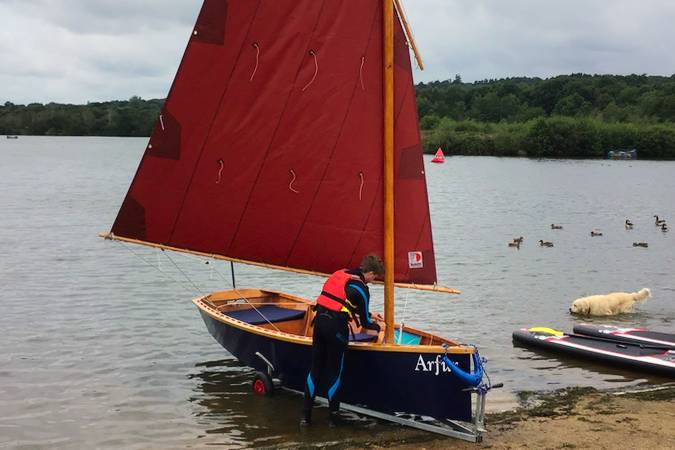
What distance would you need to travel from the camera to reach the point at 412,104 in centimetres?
1123

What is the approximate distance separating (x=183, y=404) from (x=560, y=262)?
19.4 m

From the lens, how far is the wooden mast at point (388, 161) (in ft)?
35.1

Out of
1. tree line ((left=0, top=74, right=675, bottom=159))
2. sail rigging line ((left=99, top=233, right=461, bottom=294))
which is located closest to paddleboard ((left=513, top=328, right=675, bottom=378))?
sail rigging line ((left=99, top=233, right=461, bottom=294))

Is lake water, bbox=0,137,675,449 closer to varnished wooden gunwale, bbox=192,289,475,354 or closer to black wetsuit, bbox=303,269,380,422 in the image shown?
black wetsuit, bbox=303,269,380,422

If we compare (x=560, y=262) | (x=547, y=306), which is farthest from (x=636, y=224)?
(x=547, y=306)

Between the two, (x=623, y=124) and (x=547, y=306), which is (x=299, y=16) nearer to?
(x=547, y=306)

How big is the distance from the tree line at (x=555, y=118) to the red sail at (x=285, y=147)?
111m

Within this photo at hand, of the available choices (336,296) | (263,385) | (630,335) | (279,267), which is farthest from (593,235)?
(336,296)

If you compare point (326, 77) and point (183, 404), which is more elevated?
point (326, 77)

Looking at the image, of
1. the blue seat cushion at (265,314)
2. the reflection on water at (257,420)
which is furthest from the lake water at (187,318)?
the blue seat cushion at (265,314)

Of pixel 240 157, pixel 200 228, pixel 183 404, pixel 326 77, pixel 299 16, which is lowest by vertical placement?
pixel 183 404

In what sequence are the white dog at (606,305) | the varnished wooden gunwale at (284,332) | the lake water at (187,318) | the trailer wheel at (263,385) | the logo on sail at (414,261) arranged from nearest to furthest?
1. the varnished wooden gunwale at (284,332)
2. the logo on sail at (414,261)
3. the lake water at (187,318)
4. the trailer wheel at (263,385)
5. the white dog at (606,305)

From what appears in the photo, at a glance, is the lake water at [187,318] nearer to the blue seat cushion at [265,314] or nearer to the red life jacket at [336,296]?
the blue seat cushion at [265,314]

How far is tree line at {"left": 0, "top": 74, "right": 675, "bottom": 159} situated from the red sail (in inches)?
4351
